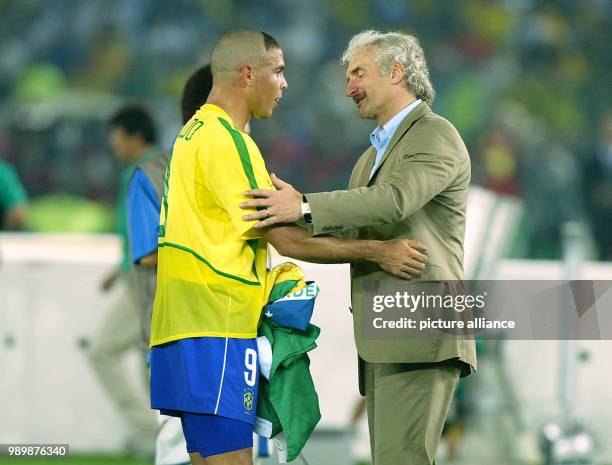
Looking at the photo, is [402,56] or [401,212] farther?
[402,56]

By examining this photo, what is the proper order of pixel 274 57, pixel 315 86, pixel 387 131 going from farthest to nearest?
pixel 315 86 → pixel 387 131 → pixel 274 57

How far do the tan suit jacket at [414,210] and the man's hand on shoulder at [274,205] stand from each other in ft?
0.19

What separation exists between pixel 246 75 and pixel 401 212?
63 cm

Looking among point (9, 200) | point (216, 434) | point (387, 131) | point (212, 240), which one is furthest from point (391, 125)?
point (9, 200)

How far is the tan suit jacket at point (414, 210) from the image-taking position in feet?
11.8

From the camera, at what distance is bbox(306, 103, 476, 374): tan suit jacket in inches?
141

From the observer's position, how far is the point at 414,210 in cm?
359

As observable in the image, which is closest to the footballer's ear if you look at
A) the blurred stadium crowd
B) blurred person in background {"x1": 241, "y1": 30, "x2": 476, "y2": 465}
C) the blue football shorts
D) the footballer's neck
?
the footballer's neck

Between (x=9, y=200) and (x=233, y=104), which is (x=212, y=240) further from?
(x=9, y=200)

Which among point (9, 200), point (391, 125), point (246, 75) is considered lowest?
point (391, 125)

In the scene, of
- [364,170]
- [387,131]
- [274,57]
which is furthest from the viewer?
[364,170]

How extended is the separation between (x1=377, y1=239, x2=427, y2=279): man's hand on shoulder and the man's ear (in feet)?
1.72

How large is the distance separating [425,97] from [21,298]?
375 cm

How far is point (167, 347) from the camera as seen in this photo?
3588 mm
